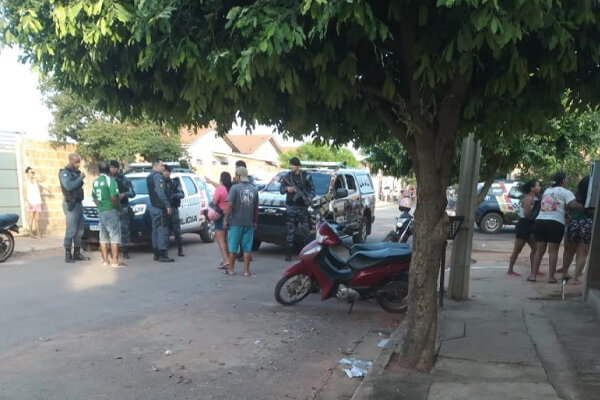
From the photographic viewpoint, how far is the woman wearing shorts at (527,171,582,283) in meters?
7.73

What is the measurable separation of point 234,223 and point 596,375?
18.7 feet

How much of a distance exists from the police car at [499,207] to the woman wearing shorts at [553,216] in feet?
29.4

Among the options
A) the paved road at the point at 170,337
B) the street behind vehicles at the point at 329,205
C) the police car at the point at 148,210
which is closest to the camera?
the paved road at the point at 170,337

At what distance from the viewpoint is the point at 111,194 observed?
893cm

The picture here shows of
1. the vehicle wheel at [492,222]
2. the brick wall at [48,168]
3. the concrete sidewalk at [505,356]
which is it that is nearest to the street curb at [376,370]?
the concrete sidewalk at [505,356]

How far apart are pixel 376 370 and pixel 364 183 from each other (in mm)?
10574

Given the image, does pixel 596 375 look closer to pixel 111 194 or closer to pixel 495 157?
pixel 495 157

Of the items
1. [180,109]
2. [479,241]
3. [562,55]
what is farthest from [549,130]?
[479,241]

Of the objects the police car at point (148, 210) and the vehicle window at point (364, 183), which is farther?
the vehicle window at point (364, 183)

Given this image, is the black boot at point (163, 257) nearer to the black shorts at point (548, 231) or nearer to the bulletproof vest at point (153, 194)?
the bulletproof vest at point (153, 194)

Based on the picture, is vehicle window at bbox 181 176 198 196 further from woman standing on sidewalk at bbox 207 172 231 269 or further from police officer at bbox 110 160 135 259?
woman standing on sidewalk at bbox 207 172 231 269

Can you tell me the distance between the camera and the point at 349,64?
10.8 feet

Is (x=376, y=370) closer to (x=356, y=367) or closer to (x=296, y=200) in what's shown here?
(x=356, y=367)

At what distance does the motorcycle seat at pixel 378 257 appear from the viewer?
6340mm
